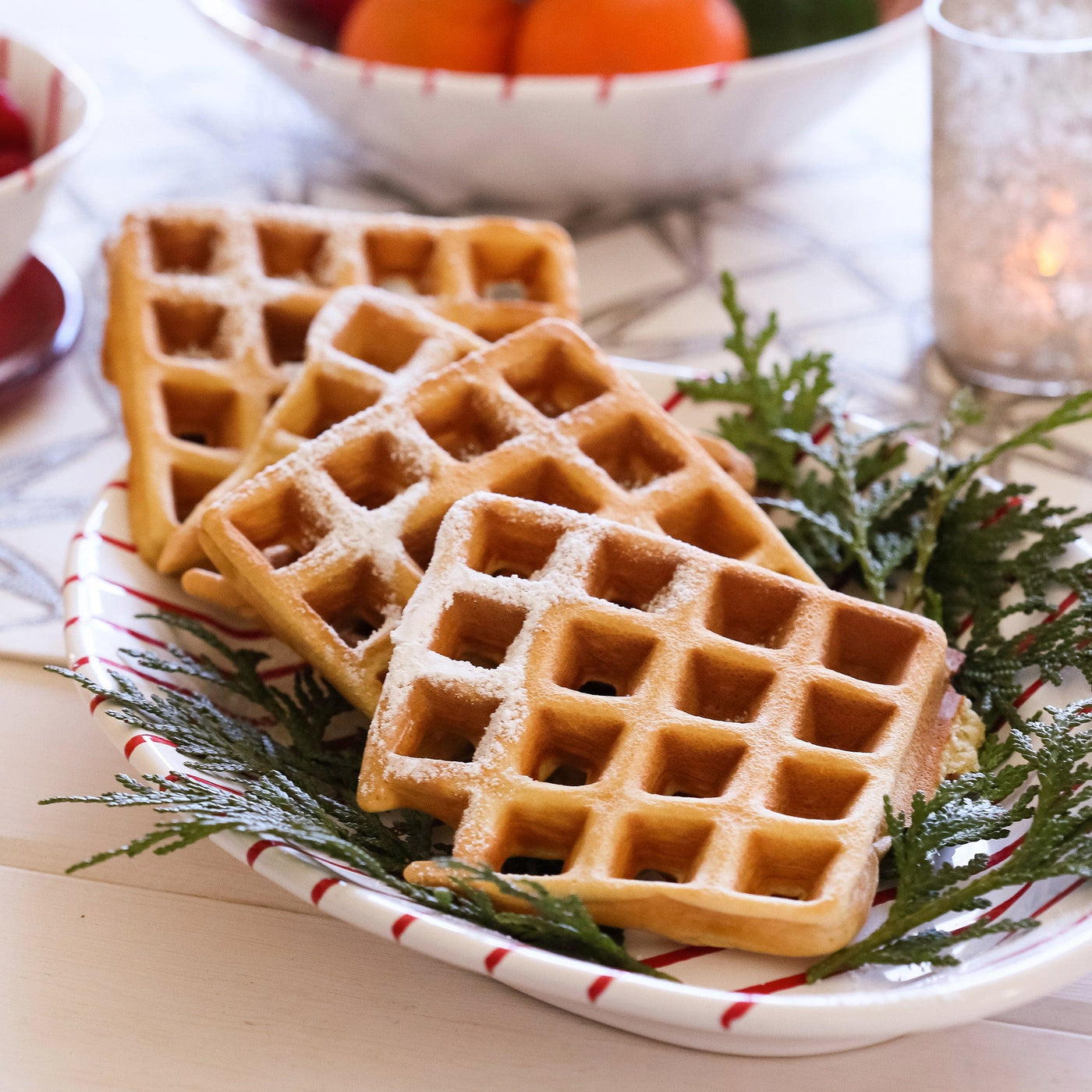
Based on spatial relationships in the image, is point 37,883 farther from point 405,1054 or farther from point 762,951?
point 762,951

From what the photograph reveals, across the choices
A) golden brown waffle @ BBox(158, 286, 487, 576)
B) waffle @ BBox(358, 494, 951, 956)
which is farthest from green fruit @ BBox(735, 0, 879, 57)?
waffle @ BBox(358, 494, 951, 956)

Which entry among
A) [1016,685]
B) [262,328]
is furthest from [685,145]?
[1016,685]

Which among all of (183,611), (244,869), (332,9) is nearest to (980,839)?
(244,869)

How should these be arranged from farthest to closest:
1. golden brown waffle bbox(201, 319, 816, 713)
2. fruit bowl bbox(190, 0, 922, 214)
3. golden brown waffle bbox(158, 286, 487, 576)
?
fruit bowl bbox(190, 0, 922, 214), golden brown waffle bbox(158, 286, 487, 576), golden brown waffle bbox(201, 319, 816, 713)

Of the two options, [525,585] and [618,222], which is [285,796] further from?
[618,222]

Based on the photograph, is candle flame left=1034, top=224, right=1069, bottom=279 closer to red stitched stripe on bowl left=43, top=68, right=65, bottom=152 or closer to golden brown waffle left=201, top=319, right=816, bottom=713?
golden brown waffle left=201, top=319, right=816, bottom=713

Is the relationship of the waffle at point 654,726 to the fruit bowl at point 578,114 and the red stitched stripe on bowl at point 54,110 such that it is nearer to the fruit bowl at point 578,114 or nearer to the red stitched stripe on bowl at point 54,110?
the fruit bowl at point 578,114
